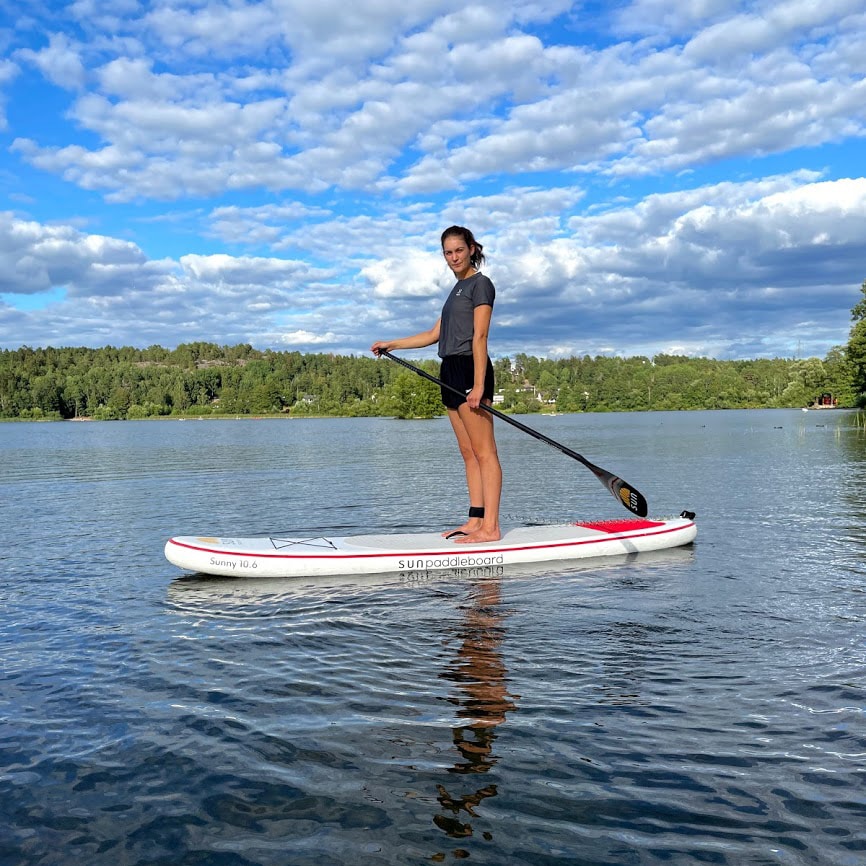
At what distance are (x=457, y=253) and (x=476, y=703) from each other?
5.72 m

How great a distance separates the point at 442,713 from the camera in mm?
4816

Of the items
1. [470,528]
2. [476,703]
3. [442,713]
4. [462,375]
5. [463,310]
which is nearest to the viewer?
[442,713]

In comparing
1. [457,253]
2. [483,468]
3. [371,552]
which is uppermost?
[457,253]

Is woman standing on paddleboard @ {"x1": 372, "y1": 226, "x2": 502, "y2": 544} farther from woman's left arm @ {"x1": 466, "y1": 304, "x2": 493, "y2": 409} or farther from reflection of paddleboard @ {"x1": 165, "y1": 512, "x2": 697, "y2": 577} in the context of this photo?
reflection of paddleboard @ {"x1": 165, "y1": 512, "x2": 697, "y2": 577}

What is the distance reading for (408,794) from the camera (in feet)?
12.5

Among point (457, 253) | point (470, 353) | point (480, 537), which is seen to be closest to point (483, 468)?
point (480, 537)

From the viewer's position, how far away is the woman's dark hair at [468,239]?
9.03 meters

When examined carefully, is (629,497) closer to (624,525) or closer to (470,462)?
(624,525)

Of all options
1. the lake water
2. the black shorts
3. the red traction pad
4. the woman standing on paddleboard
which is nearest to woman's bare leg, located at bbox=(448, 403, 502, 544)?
the woman standing on paddleboard

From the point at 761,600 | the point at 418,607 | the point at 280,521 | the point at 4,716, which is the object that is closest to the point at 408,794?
the point at 4,716

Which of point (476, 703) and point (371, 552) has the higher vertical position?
point (371, 552)

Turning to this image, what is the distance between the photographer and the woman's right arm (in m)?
9.80

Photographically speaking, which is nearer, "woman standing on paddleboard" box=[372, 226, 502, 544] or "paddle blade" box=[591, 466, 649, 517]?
"woman standing on paddleboard" box=[372, 226, 502, 544]

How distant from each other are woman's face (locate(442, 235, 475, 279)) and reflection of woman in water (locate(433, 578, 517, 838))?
4.13 meters
